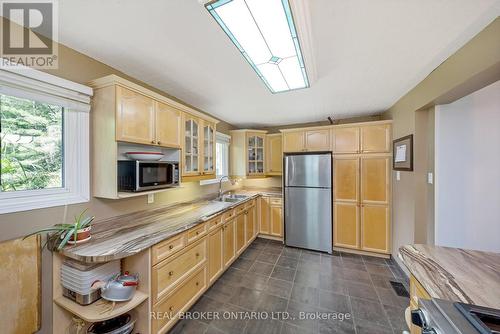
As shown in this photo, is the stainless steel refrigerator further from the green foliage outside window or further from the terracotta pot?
the green foliage outside window

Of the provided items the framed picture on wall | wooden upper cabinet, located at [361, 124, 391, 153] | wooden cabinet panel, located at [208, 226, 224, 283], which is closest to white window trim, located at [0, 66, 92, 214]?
wooden cabinet panel, located at [208, 226, 224, 283]

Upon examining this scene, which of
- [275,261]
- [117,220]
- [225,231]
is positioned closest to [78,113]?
[117,220]

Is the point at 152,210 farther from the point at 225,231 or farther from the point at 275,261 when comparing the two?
the point at 275,261

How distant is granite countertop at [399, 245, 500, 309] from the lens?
78 centimetres

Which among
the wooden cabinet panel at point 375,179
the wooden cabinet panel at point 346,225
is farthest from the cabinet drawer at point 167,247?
the wooden cabinet panel at point 375,179

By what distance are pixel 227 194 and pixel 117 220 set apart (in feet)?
6.66

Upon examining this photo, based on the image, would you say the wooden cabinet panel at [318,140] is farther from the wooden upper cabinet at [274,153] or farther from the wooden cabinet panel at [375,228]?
the wooden cabinet panel at [375,228]

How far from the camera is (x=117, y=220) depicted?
1.73 meters

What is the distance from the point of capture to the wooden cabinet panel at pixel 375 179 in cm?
286

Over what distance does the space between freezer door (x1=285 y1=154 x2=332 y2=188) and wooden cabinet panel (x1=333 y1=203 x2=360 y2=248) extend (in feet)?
1.56

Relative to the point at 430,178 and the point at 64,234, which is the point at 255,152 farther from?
the point at 64,234

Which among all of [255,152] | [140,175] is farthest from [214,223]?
[255,152]

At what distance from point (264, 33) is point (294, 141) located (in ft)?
7.84

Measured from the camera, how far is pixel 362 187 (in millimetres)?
2990
